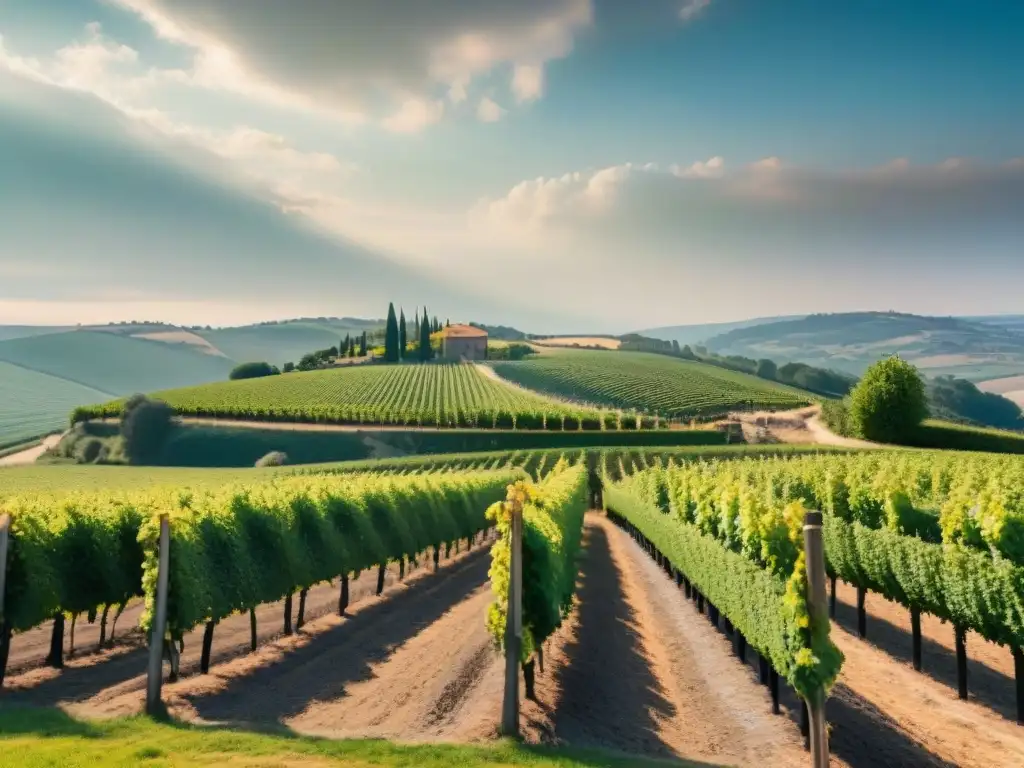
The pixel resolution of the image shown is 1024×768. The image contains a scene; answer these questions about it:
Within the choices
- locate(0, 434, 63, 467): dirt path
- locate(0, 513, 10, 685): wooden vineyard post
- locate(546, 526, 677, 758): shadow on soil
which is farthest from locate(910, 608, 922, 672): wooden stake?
locate(0, 434, 63, 467): dirt path

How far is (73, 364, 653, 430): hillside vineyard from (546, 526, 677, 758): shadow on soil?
63428 millimetres

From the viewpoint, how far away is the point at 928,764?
33.1ft

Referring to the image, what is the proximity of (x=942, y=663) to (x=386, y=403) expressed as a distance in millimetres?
87565

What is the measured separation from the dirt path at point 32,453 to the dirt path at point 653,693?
313ft

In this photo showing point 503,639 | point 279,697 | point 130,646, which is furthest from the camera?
point 130,646

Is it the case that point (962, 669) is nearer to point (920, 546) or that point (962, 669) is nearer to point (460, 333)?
point (920, 546)

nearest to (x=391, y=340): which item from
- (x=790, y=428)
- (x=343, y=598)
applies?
(x=790, y=428)

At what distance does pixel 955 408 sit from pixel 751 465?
188 meters

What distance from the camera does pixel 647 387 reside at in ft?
394

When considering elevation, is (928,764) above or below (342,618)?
above

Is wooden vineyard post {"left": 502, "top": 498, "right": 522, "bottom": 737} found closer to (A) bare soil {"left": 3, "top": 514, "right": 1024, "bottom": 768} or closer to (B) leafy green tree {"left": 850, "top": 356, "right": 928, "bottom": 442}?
(A) bare soil {"left": 3, "top": 514, "right": 1024, "bottom": 768}

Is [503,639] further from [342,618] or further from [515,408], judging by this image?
[515,408]

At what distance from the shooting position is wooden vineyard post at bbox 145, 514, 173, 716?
12031 millimetres

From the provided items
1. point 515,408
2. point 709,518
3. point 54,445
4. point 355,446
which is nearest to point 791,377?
point 515,408
